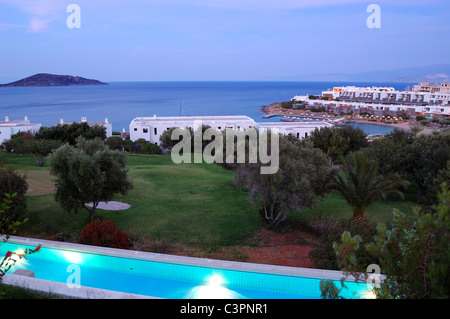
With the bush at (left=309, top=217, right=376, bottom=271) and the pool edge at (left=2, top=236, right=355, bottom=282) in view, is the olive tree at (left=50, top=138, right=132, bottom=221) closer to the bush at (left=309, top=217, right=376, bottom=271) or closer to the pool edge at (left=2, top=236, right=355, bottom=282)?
Result: the pool edge at (left=2, top=236, right=355, bottom=282)

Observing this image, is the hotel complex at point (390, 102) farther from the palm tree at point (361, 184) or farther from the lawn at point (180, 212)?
the palm tree at point (361, 184)

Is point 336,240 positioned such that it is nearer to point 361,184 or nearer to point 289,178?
point 289,178

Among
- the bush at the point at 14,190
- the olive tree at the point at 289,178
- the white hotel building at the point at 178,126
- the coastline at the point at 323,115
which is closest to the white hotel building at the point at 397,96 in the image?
the coastline at the point at 323,115

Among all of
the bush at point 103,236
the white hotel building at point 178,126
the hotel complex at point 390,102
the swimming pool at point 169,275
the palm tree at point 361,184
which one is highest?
the hotel complex at point 390,102

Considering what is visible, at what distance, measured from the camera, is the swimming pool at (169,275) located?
757 centimetres

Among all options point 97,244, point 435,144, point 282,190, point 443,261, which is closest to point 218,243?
point 282,190

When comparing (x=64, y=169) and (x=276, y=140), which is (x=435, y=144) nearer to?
(x=276, y=140)

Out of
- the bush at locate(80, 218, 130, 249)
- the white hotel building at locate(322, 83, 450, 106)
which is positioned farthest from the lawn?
the white hotel building at locate(322, 83, 450, 106)

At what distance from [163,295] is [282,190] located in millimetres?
4662

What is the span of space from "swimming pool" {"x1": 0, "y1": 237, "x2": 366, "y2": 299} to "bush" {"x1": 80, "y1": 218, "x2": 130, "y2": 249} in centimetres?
62

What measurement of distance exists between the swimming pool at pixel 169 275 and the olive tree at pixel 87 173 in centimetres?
222

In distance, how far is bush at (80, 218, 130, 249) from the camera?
9.51m

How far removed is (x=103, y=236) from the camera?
31.3 ft

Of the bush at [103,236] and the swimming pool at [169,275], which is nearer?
the swimming pool at [169,275]
